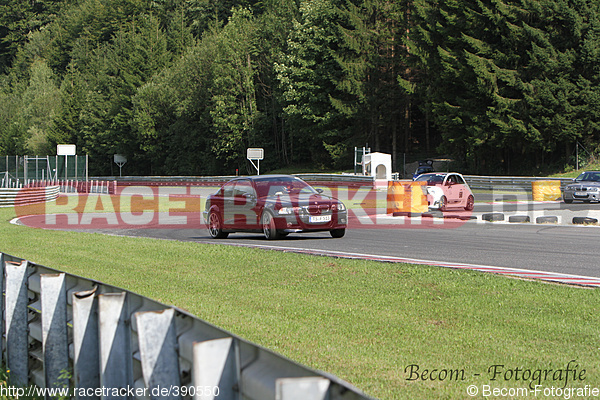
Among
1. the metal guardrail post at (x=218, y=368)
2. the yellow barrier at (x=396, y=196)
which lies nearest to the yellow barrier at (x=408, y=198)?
the yellow barrier at (x=396, y=196)

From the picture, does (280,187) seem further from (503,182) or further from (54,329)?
(503,182)

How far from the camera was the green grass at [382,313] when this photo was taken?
17.8 feet

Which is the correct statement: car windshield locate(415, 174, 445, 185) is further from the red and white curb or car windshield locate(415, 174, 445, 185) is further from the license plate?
the red and white curb

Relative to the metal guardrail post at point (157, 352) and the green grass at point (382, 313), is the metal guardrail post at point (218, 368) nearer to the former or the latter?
the metal guardrail post at point (157, 352)

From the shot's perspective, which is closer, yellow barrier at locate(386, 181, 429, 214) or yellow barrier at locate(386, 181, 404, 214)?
yellow barrier at locate(386, 181, 429, 214)

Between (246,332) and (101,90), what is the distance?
100692mm

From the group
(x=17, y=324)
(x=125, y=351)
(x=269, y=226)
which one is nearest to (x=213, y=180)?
(x=269, y=226)

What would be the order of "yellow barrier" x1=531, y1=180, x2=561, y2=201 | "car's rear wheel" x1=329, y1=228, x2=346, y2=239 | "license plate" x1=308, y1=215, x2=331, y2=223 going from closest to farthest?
"license plate" x1=308, y1=215, x2=331, y2=223, "car's rear wheel" x1=329, y1=228, x2=346, y2=239, "yellow barrier" x1=531, y1=180, x2=561, y2=201

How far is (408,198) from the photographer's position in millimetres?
24562

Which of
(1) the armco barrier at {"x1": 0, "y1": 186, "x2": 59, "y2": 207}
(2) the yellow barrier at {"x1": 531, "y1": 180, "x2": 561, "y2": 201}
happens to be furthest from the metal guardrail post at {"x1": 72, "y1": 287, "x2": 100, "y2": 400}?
(1) the armco barrier at {"x1": 0, "y1": 186, "x2": 59, "y2": 207}

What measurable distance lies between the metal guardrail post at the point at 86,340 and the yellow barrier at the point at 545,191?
30614mm

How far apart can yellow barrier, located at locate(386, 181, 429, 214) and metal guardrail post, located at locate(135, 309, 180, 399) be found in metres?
21.1

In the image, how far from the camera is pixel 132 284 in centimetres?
970

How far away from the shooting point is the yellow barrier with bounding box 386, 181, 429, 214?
2447 cm
